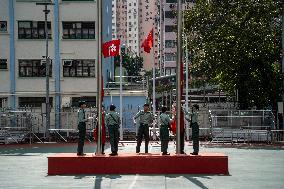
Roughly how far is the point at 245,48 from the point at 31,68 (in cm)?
1725

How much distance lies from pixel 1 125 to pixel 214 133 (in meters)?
13.0

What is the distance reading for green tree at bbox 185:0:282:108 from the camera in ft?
114

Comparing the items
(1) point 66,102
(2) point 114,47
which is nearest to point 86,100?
(1) point 66,102

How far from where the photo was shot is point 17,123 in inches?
1318

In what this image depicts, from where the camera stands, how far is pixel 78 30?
4238 cm

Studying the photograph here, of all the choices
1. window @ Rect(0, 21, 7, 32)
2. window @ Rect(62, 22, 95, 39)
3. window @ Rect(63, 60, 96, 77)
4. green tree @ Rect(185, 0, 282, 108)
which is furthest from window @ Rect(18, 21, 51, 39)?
green tree @ Rect(185, 0, 282, 108)

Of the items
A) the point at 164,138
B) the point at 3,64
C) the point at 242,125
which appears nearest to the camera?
the point at 164,138

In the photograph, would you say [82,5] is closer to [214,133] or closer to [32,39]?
[32,39]

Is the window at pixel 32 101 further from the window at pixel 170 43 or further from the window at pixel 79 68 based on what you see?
the window at pixel 170 43

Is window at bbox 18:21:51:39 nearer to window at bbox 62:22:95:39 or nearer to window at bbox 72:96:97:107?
window at bbox 62:22:95:39

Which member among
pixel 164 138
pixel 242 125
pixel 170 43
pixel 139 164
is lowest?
pixel 139 164

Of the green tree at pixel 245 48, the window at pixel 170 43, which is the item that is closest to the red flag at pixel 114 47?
the green tree at pixel 245 48

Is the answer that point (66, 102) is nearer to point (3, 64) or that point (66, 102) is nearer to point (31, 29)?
point (3, 64)

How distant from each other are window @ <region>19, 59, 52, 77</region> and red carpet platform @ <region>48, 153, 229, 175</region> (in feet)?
85.9
